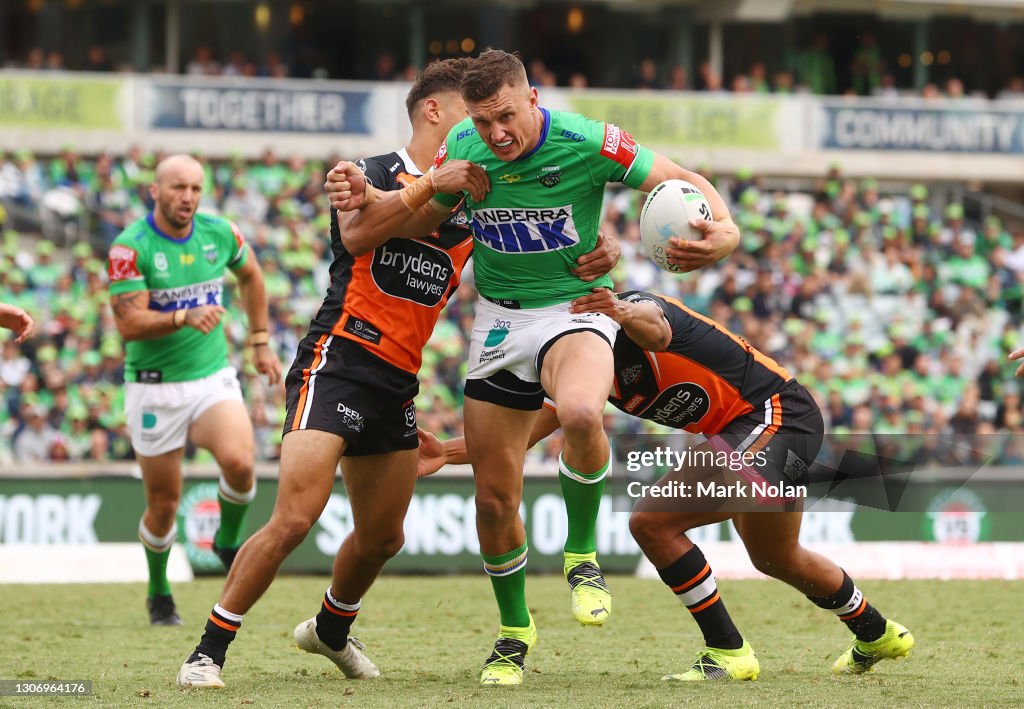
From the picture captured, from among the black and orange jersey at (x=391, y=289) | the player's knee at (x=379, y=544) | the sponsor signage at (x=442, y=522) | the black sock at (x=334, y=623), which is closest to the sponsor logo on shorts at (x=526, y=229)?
the black and orange jersey at (x=391, y=289)

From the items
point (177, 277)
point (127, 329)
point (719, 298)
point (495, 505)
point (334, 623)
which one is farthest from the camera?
point (719, 298)

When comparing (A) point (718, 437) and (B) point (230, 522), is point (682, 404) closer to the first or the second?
(A) point (718, 437)

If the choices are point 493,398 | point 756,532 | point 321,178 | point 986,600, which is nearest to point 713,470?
point 756,532

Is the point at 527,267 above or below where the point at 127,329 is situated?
above

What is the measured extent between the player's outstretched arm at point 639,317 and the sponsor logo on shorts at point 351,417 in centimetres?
112

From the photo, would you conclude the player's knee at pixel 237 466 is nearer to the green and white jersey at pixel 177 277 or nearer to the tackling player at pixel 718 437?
the green and white jersey at pixel 177 277

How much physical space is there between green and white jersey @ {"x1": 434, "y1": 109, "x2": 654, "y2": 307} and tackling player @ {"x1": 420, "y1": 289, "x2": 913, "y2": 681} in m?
0.23

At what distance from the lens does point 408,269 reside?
6723 millimetres

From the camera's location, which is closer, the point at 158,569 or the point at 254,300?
the point at 158,569

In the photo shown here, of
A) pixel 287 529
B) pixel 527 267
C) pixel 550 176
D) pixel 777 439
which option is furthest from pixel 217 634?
pixel 777 439

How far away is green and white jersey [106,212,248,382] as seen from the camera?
365 inches

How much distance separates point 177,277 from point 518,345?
354cm

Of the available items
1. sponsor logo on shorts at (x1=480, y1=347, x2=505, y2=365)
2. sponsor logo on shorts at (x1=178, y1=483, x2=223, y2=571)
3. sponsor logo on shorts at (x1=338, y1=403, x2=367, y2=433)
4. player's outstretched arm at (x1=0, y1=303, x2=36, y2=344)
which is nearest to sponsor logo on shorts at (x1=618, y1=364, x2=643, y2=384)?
sponsor logo on shorts at (x1=480, y1=347, x2=505, y2=365)

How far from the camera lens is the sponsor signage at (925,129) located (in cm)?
2641
